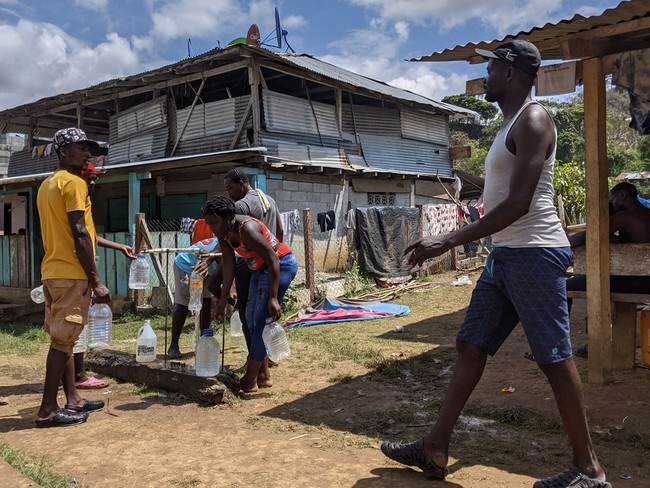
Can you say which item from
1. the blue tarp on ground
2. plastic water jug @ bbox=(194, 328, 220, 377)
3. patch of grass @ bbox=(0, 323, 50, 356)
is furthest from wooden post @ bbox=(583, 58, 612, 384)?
patch of grass @ bbox=(0, 323, 50, 356)

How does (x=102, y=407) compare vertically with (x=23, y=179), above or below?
below

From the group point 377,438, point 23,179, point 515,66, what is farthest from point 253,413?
point 23,179

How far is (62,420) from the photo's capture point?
3.98m

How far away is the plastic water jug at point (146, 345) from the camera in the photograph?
5309mm

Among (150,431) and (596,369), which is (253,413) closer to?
(150,431)

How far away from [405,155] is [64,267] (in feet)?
45.5

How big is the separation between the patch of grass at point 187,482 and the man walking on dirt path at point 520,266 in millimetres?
1038

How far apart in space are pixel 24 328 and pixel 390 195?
976 cm

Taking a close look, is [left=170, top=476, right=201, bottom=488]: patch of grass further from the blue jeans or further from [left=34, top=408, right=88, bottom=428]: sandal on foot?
the blue jeans

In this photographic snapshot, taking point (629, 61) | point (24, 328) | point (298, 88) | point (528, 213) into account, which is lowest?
point (24, 328)

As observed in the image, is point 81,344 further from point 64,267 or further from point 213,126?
point 213,126

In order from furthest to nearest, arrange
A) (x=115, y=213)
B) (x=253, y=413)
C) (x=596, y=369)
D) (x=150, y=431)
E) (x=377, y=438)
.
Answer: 1. (x=115, y=213)
2. (x=596, y=369)
3. (x=253, y=413)
4. (x=150, y=431)
5. (x=377, y=438)

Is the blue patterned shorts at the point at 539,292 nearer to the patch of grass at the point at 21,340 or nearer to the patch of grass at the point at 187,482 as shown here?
the patch of grass at the point at 187,482

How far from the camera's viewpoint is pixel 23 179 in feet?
37.7
